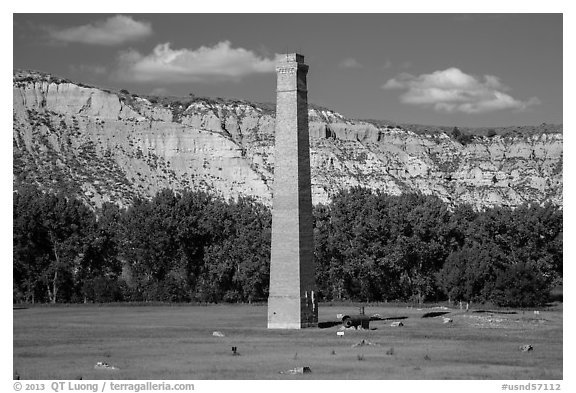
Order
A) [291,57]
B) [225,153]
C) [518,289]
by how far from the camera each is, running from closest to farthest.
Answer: [291,57] < [518,289] < [225,153]

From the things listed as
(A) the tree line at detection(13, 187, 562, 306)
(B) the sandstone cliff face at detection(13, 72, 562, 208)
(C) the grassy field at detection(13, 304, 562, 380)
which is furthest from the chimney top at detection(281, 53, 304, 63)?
(B) the sandstone cliff face at detection(13, 72, 562, 208)

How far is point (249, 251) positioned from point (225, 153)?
8596 centimetres

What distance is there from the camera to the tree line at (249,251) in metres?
80.3

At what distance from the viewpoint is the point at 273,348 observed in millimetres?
40375

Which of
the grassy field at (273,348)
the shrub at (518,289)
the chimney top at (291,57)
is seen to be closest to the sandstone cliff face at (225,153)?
the shrub at (518,289)

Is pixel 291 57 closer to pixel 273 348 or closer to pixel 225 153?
→ pixel 273 348

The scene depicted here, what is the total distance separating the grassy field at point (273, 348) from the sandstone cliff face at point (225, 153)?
293 feet

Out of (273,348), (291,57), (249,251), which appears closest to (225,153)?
(249,251)

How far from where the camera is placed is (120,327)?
50969 millimetres

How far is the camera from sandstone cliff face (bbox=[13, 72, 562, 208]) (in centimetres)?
15238

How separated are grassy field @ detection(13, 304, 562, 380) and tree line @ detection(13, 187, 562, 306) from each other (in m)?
19.6

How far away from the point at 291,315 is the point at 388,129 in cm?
14171

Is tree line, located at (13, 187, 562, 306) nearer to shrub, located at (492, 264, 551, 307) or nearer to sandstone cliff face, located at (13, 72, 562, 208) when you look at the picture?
shrub, located at (492, 264, 551, 307)
